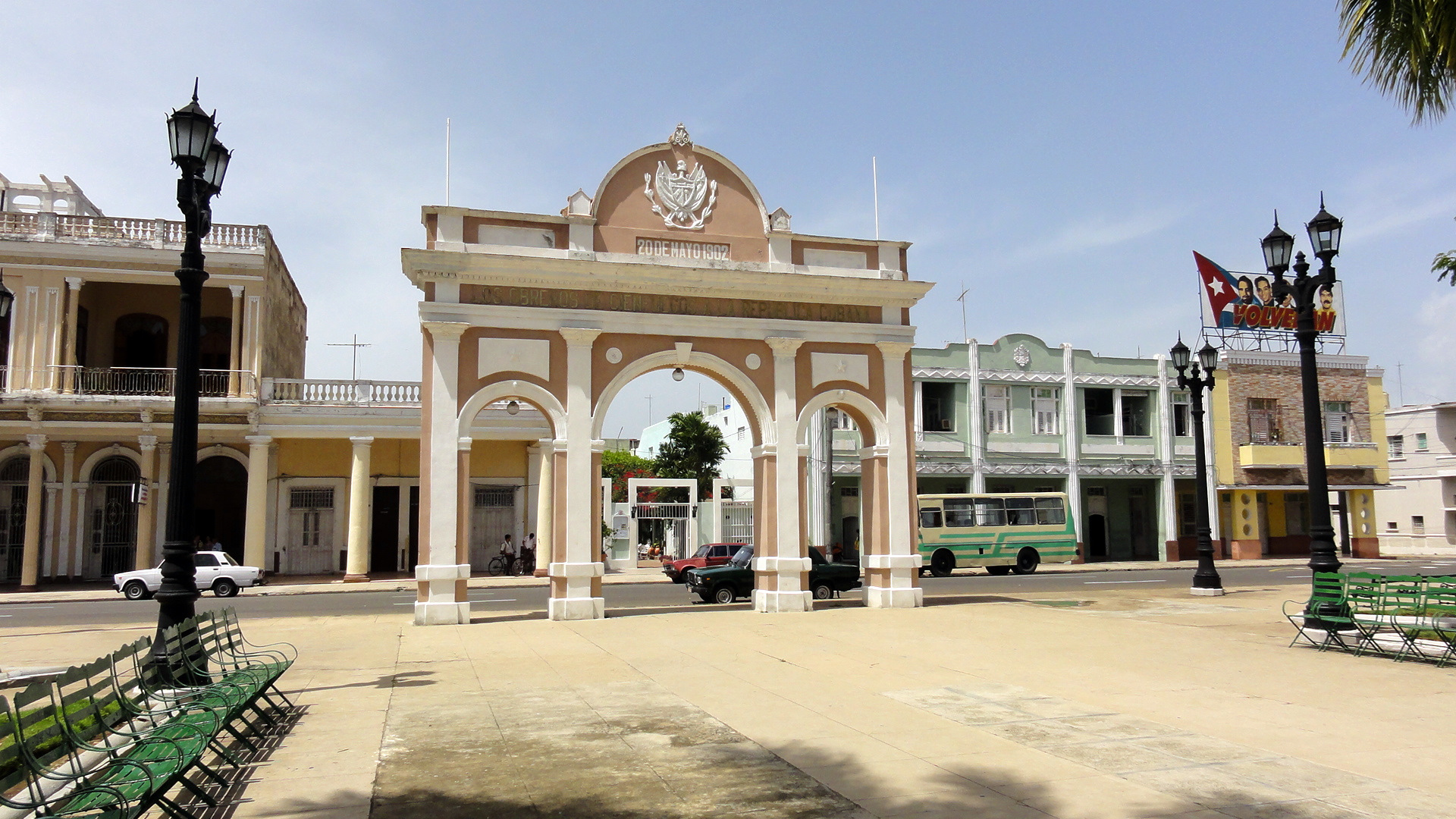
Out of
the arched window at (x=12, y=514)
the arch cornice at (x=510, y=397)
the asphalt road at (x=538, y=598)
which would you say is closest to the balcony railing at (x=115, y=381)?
the arched window at (x=12, y=514)

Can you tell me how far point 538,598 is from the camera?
2325cm

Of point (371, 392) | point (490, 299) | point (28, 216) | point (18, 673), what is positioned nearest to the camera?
point (18, 673)

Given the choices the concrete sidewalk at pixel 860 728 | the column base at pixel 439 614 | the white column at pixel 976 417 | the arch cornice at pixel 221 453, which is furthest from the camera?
the white column at pixel 976 417

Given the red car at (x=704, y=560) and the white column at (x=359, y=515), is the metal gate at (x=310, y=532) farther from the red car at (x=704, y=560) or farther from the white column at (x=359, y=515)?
the red car at (x=704, y=560)

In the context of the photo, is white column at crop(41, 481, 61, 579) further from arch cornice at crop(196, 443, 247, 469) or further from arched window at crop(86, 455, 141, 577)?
arch cornice at crop(196, 443, 247, 469)

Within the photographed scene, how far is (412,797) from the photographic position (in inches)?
245

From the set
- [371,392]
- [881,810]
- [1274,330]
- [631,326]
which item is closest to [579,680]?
[881,810]

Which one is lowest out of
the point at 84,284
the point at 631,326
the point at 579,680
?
the point at 579,680

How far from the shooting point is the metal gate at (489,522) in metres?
32.8

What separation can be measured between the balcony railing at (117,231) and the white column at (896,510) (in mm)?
20227

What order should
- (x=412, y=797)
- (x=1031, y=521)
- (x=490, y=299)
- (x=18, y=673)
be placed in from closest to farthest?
(x=412, y=797)
(x=18, y=673)
(x=490, y=299)
(x=1031, y=521)

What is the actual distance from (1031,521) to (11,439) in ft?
106

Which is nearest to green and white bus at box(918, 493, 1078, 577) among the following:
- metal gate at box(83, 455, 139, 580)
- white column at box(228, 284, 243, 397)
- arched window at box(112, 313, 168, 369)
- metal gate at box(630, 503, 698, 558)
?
metal gate at box(630, 503, 698, 558)

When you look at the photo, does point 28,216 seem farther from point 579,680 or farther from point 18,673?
point 579,680
